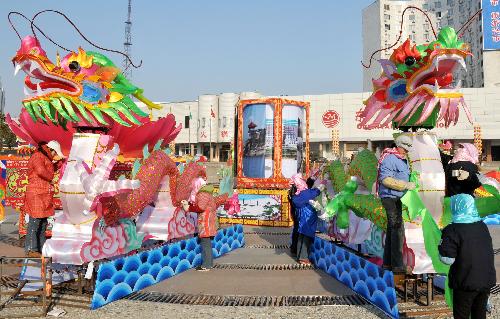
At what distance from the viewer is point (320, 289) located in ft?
18.8

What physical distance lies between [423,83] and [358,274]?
2.36 metres

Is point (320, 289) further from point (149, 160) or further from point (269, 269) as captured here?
point (149, 160)

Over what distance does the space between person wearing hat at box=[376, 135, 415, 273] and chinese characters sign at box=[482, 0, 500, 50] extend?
4457 cm

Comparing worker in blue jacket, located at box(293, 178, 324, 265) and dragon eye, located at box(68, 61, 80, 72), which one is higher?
dragon eye, located at box(68, 61, 80, 72)

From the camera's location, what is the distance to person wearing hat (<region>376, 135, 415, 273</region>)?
15.7ft

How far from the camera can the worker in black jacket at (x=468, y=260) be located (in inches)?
124

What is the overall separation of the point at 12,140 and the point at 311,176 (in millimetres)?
38961

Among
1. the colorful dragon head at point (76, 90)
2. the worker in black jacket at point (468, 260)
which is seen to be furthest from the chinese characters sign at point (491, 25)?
the worker in black jacket at point (468, 260)

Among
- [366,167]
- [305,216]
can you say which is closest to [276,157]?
[305,216]

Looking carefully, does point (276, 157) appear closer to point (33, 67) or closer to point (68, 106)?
point (68, 106)

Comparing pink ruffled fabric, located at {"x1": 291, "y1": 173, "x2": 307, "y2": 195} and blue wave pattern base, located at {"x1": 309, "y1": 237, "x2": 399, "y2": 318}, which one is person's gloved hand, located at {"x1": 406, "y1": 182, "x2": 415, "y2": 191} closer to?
blue wave pattern base, located at {"x1": 309, "y1": 237, "x2": 399, "y2": 318}

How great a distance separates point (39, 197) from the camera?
6555 millimetres

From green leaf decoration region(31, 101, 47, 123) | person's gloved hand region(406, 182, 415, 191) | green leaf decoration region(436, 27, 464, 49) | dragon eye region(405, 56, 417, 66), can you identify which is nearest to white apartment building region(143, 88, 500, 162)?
dragon eye region(405, 56, 417, 66)

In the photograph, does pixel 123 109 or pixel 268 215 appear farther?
pixel 268 215
